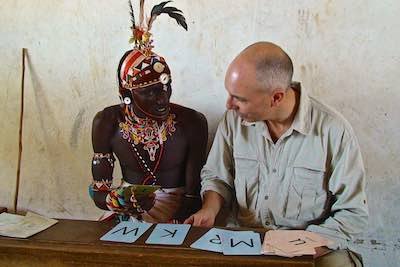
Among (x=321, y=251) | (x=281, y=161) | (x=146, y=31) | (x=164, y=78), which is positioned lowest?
(x=321, y=251)

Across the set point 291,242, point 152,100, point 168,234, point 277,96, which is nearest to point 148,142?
point 152,100

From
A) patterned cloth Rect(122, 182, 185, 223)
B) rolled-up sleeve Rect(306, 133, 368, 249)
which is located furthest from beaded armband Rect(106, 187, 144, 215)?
rolled-up sleeve Rect(306, 133, 368, 249)

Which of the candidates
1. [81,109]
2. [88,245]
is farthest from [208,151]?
[88,245]

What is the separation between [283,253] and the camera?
51.4 inches

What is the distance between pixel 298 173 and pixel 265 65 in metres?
0.39

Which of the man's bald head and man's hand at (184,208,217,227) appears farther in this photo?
man's hand at (184,208,217,227)

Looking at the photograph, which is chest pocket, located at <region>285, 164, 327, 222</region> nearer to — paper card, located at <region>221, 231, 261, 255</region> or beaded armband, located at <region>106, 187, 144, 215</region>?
paper card, located at <region>221, 231, 261, 255</region>

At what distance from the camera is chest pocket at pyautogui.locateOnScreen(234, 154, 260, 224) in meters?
1.70

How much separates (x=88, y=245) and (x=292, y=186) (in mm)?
689

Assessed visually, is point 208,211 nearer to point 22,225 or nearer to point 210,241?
point 210,241

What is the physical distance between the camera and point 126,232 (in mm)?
1481

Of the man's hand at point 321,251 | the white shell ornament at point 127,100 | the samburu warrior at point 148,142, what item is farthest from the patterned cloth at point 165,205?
the man's hand at point 321,251

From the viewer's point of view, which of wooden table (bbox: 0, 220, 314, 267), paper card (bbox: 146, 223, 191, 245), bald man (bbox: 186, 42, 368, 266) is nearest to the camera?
wooden table (bbox: 0, 220, 314, 267)

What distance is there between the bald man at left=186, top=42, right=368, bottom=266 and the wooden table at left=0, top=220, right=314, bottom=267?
0.27 metres
